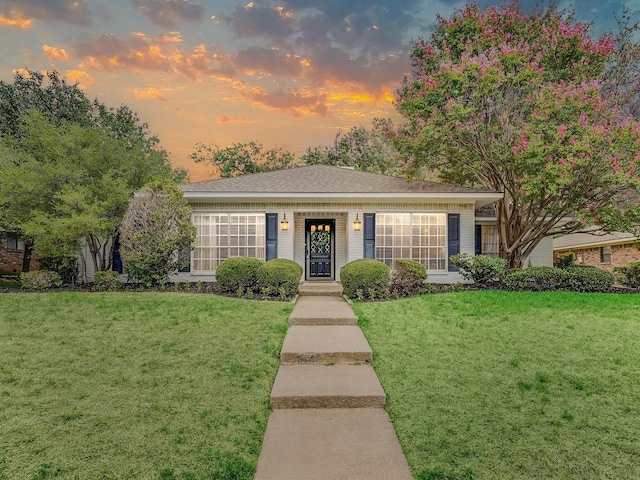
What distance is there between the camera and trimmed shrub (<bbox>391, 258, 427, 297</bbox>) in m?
9.31

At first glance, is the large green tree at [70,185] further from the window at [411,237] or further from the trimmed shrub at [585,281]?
the trimmed shrub at [585,281]

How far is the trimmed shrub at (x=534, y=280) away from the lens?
955 cm

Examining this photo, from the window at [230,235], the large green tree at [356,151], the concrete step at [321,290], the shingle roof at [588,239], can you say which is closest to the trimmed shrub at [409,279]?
the concrete step at [321,290]

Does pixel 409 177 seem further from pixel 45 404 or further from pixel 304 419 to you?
pixel 45 404

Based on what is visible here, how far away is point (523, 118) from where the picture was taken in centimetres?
1002

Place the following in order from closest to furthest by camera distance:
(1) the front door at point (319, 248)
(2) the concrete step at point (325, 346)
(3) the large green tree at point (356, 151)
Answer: (2) the concrete step at point (325, 346) → (1) the front door at point (319, 248) → (3) the large green tree at point (356, 151)

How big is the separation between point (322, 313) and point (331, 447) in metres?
3.80

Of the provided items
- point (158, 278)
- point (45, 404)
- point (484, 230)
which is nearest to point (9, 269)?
point (158, 278)

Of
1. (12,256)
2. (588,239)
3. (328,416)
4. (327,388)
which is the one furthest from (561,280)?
(12,256)

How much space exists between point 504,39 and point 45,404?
12.4m

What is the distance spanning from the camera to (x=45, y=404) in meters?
3.88

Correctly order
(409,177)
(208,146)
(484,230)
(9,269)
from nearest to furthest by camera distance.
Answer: (409,177) → (484,230) → (9,269) → (208,146)

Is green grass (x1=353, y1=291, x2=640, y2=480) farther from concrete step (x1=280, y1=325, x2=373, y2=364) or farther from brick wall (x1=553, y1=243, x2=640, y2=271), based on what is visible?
brick wall (x1=553, y1=243, x2=640, y2=271)

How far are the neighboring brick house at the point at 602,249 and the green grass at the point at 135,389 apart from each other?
15750 mm
